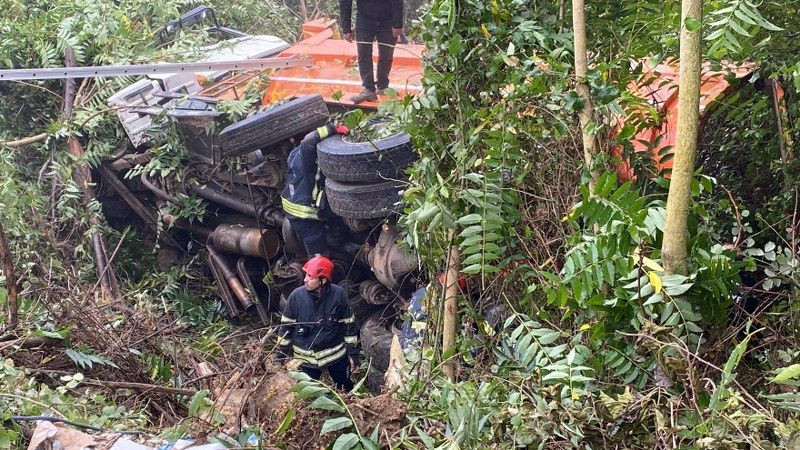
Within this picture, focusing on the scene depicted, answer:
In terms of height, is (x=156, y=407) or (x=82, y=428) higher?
(x=82, y=428)

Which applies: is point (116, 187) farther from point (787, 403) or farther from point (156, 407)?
point (787, 403)

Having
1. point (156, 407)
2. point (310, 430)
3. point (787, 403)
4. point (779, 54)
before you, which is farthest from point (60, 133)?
point (787, 403)

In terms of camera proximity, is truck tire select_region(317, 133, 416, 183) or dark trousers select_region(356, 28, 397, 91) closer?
truck tire select_region(317, 133, 416, 183)

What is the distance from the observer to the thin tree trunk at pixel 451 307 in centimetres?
337

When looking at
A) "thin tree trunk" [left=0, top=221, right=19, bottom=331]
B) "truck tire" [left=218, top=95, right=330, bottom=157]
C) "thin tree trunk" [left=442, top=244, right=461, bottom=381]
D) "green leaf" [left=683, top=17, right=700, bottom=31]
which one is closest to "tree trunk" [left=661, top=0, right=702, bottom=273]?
"green leaf" [left=683, top=17, right=700, bottom=31]

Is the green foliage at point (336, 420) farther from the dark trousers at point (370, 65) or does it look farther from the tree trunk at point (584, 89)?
the dark trousers at point (370, 65)

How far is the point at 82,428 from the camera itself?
3.39 metres

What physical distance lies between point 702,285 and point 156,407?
271 centimetres

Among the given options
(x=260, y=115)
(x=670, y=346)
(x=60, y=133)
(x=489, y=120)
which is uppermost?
(x=489, y=120)

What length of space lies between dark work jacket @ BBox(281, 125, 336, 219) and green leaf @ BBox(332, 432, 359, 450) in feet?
12.5

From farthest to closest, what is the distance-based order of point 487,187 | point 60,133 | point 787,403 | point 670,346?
1. point 60,133
2. point 487,187
3. point 670,346
4. point 787,403

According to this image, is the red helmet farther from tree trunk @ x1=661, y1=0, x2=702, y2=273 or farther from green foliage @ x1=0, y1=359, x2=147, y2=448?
tree trunk @ x1=661, y1=0, x2=702, y2=273

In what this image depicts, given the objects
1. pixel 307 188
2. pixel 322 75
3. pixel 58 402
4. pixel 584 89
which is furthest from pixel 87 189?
pixel 584 89

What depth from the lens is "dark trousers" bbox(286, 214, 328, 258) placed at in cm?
671
